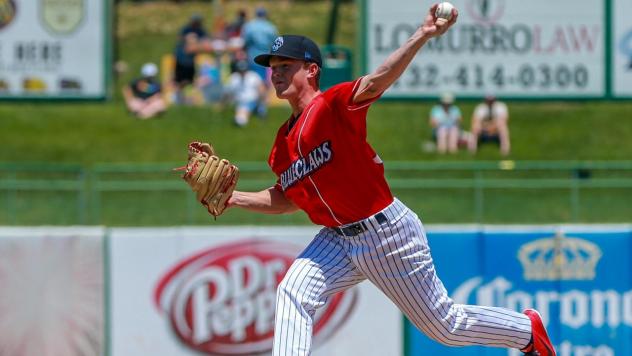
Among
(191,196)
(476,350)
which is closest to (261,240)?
(476,350)

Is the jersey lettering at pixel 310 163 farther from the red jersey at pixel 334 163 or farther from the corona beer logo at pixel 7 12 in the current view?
the corona beer logo at pixel 7 12

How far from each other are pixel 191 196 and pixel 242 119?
4.57 meters

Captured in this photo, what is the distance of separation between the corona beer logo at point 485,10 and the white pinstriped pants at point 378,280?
12.3 metres

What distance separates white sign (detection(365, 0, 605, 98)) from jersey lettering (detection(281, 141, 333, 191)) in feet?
39.3

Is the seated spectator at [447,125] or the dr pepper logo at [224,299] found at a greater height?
the seated spectator at [447,125]

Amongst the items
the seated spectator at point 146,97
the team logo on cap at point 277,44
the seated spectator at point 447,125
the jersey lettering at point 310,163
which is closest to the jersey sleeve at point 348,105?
the jersey lettering at point 310,163

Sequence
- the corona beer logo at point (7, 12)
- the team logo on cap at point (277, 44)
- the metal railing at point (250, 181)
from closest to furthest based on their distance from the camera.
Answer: the team logo on cap at point (277, 44) < the metal railing at point (250, 181) < the corona beer logo at point (7, 12)

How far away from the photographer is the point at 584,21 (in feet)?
60.7

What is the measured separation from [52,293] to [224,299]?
49.9 inches

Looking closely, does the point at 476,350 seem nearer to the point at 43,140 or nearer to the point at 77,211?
the point at 77,211

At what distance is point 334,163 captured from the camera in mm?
6000

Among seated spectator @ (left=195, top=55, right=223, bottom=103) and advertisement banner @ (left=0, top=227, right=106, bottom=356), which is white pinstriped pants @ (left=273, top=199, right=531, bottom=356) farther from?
seated spectator @ (left=195, top=55, right=223, bottom=103)

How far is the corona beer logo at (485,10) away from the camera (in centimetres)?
1814

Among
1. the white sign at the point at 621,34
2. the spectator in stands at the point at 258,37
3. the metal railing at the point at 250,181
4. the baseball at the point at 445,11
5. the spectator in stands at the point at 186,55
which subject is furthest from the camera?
the spectator in stands at the point at 186,55
